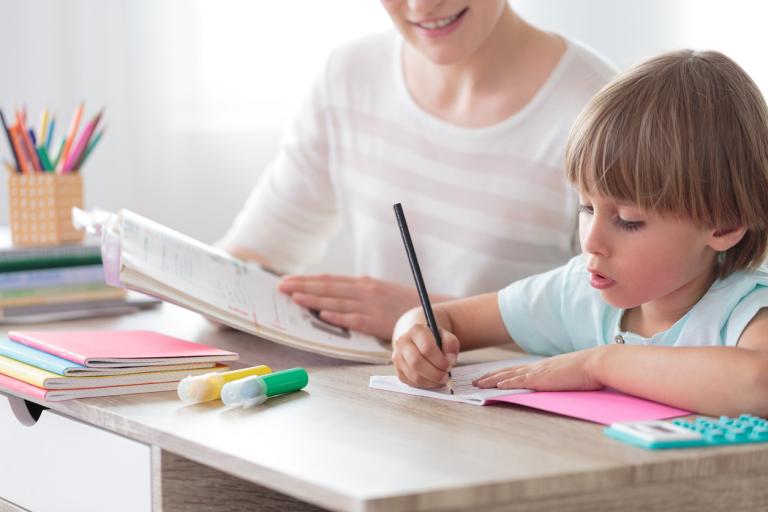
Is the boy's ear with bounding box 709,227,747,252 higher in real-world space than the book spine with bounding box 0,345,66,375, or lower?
higher

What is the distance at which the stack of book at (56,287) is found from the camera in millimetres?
1480

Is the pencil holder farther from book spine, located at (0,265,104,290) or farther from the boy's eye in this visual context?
the boy's eye

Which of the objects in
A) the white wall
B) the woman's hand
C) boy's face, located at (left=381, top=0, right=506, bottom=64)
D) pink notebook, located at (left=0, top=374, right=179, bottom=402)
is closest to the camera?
pink notebook, located at (left=0, top=374, right=179, bottom=402)

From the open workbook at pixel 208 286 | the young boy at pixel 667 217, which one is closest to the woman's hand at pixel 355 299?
the open workbook at pixel 208 286

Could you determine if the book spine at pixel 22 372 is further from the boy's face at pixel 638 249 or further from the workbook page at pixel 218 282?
the boy's face at pixel 638 249

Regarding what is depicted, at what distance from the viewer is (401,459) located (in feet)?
2.43

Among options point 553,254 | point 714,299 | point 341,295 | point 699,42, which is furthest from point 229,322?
point 699,42

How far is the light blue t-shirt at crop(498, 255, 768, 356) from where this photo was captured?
99 cm

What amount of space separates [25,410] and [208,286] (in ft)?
0.80

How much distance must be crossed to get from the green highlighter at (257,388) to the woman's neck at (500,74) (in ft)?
2.27

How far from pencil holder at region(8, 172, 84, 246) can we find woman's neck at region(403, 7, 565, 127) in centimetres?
56

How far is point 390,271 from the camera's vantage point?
170 centimetres

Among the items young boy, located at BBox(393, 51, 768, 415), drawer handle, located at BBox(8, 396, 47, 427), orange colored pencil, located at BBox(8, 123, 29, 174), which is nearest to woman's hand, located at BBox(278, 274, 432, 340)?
young boy, located at BBox(393, 51, 768, 415)

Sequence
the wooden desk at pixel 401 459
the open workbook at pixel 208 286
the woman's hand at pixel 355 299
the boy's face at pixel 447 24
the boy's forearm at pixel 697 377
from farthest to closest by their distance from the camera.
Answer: the boy's face at pixel 447 24 → the woman's hand at pixel 355 299 → the open workbook at pixel 208 286 → the boy's forearm at pixel 697 377 → the wooden desk at pixel 401 459
